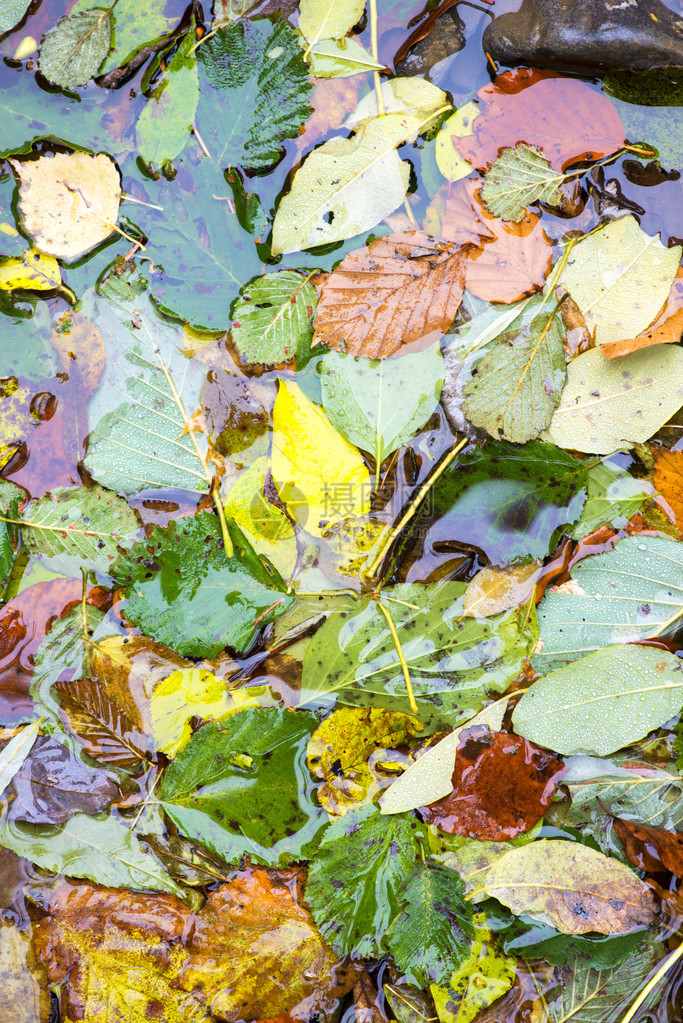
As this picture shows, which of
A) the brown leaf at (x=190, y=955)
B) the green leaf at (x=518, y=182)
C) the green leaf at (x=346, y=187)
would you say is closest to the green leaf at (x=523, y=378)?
the green leaf at (x=518, y=182)

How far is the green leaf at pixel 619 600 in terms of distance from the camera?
146 centimetres

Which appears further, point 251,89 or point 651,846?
point 651,846

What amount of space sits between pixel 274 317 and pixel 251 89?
1.88 ft

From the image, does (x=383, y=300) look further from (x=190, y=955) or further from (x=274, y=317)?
(x=190, y=955)

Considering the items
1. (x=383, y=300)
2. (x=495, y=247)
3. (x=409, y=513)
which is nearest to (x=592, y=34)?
(x=495, y=247)

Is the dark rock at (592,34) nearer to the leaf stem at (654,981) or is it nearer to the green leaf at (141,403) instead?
the green leaf at (141,403)

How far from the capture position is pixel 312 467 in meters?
1.43

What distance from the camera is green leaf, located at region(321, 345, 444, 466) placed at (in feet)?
4.67

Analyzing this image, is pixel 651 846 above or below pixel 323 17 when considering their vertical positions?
below

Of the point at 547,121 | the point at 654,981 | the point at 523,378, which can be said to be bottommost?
the point at 654,981

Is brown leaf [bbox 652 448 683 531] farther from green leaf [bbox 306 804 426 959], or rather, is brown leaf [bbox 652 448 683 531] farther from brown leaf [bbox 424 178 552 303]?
green leaf [bbox 306 804 426 959]

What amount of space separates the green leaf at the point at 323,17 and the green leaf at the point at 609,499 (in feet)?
4.36

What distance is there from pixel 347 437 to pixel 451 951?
1402 mm

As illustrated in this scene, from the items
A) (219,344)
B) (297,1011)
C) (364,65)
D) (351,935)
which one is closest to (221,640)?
(219,344)
